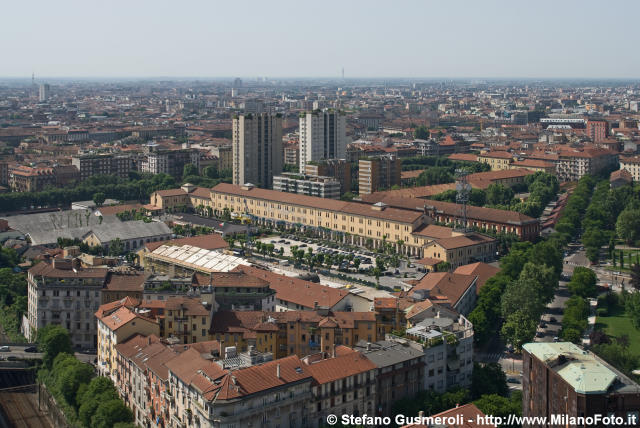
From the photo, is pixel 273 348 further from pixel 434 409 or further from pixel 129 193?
pixel 129 193

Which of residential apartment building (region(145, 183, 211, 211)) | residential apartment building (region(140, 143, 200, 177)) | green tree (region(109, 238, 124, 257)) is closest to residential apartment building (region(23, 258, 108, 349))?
green tree (region(109, 238, 124, 257))

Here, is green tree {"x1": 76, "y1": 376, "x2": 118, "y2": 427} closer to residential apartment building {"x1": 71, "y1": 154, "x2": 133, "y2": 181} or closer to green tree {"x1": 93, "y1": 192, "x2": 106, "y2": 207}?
green tree {"x1": 93, "y1": 192, "x2": 106, "y2": 207}

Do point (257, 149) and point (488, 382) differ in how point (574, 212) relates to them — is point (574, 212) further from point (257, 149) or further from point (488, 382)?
point (488, 382)

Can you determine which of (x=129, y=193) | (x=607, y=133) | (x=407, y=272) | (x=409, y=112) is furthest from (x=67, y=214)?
(x=409, y=112)

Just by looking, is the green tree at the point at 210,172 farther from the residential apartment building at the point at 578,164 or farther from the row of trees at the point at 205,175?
the residential apartment building at the point at 578,164

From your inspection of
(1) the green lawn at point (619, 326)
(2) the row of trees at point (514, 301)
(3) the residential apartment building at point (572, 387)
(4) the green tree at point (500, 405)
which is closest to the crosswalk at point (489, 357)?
(2) the row of trees at point (514, 301)

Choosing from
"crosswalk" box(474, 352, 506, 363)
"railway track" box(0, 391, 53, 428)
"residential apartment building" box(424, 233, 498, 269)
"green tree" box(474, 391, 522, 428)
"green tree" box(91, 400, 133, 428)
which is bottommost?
"railway track" box(0, 391, 53, 428)
